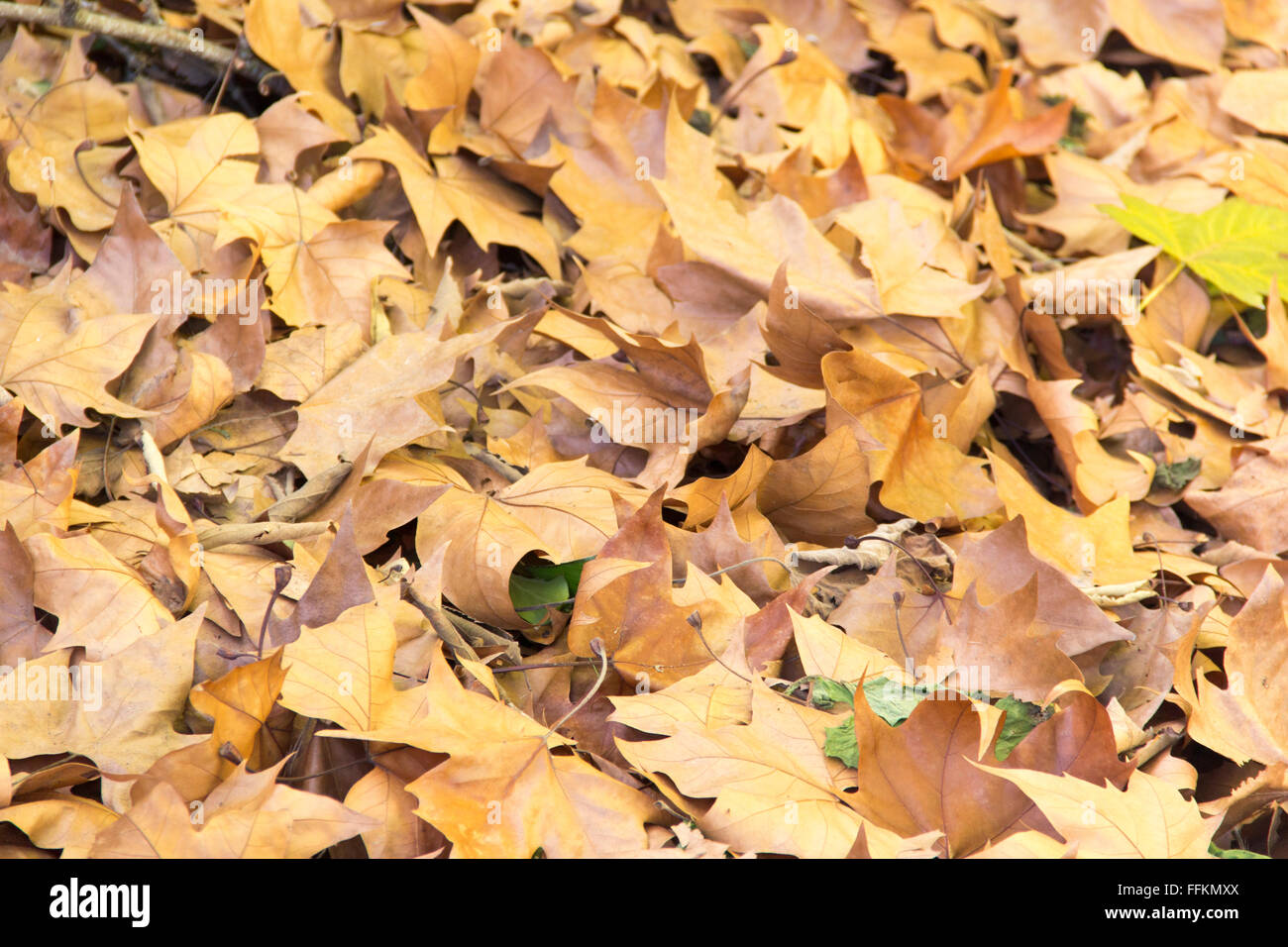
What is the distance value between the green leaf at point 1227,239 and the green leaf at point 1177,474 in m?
0.41

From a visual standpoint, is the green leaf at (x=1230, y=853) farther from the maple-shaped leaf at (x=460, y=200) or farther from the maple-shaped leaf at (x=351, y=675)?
the maple-shaped leaf at (x=460, y=200)

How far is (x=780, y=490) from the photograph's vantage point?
145 centimetres

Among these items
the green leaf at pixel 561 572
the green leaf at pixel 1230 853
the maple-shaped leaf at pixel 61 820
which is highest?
the green leaf at pixel 1230 853

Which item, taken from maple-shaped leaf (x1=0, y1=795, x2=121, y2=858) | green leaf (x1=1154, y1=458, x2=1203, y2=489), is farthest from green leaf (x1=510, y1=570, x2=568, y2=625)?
green leaf (x1=1154, y1=458, x2=1203, y2=489)

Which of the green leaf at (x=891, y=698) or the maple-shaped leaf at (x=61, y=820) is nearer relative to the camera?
the maple-shaped leaf at (x=61, y=820)

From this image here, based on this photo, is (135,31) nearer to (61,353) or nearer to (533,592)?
(61,353)

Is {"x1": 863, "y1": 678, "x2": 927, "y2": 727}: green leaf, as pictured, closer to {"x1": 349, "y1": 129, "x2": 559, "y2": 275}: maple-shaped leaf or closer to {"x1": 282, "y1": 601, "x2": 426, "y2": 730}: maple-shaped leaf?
{"x1": 282, "y1": 601, "x2": 426, "y2": 730}: maple-shaped leaf

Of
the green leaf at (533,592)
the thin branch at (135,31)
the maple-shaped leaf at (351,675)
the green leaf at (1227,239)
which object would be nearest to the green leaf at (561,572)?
the green leaf at (533,592)

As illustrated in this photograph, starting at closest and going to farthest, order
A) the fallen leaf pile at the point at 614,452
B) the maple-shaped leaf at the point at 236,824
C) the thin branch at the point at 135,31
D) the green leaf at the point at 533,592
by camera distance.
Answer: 1. the maple-shaped leaf at the point at 236,824
2. the fallen leaf pile at the point at 614,452
3. the green leaf at the point at 533,592
4. the thin branch at the point at 135,31

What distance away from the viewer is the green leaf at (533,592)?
1.30m

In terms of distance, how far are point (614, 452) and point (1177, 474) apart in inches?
38.0

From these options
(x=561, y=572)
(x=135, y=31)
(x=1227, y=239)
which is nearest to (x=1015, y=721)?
(x=561, y=572)

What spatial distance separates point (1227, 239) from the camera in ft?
6.20

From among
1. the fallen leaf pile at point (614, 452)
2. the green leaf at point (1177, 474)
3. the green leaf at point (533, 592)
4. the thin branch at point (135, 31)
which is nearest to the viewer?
the fallen leaf pile at point (614, 452)
